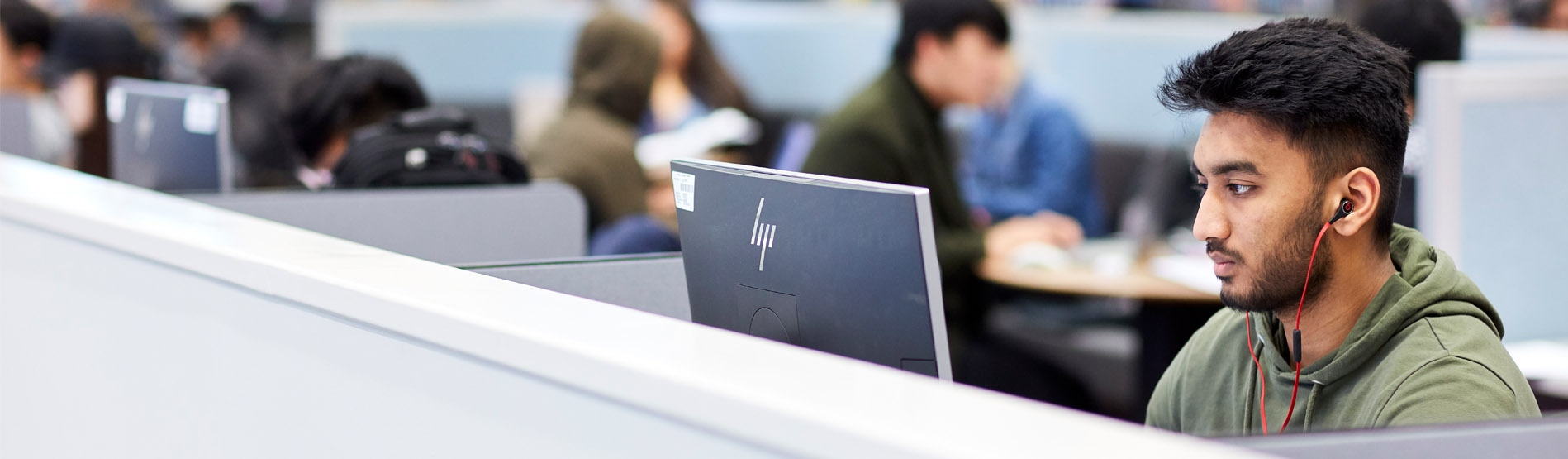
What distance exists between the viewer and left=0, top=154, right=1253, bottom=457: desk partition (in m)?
0.69

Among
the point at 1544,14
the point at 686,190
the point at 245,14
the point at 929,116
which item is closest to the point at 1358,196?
the point at 686,190

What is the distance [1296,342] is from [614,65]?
248cm

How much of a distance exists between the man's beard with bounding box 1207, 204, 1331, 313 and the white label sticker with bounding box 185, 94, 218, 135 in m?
1.83

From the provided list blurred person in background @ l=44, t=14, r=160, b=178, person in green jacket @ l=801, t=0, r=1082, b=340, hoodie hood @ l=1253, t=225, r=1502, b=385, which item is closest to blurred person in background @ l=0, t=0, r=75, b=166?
blurred person in background @ l=44, t=14, r=160, b=178

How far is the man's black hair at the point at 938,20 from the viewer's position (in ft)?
9.32

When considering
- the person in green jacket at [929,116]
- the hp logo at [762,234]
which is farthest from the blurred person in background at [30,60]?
the hp logo at [762,234]

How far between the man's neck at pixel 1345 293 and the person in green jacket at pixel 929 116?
1472 millimetres

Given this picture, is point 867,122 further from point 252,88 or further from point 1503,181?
point 252,88

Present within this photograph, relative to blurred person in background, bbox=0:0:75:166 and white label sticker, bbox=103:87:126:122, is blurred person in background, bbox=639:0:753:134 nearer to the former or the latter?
blurred person in background, bbox=0:0:75:166

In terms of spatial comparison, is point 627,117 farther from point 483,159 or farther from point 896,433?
point 896,433

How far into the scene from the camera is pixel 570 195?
2.23 metres

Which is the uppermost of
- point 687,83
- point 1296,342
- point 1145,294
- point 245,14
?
point 1296,342

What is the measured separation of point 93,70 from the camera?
11.8 ft

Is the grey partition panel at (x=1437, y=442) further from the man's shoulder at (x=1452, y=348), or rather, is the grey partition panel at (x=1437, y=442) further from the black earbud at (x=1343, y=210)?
the black earbud at (x=1343, y=210)
